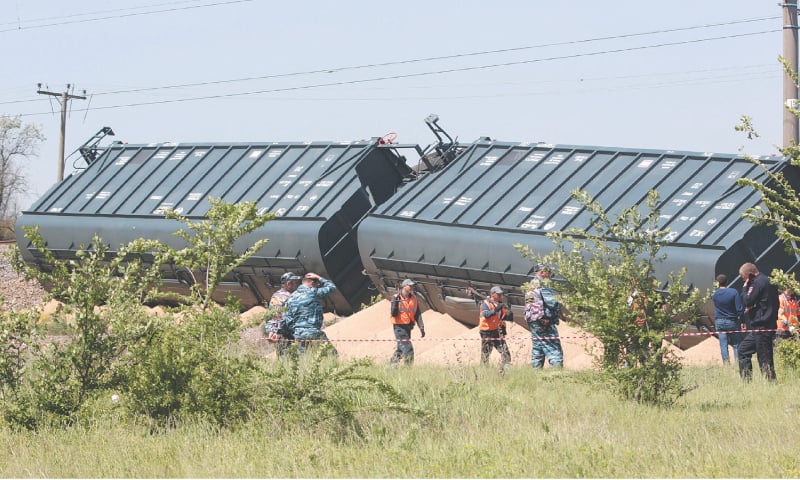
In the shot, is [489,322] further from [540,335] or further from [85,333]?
[85,333]

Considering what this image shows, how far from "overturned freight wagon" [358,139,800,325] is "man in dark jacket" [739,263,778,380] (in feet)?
11.6

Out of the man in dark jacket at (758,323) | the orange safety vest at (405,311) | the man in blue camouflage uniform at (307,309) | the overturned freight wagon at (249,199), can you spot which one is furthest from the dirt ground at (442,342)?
the man in dark jacket at (758,323)

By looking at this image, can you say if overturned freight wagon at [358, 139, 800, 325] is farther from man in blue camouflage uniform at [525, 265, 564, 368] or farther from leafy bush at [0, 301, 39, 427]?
leafy bush at [0, 301, 39, 427]

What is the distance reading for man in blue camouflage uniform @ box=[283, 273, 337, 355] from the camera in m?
15.3

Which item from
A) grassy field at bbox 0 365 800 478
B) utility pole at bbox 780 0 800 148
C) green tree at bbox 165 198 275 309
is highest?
utility pole at bbox 780 0 800 148

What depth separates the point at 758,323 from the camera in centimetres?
1363

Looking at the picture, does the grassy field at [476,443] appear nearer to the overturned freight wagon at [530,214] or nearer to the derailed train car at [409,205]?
the overturned freight wagon at [530,214]

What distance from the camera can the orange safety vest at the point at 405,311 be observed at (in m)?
16.5

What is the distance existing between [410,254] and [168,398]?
10844mm

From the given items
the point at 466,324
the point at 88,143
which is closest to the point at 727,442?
the point at 466,324

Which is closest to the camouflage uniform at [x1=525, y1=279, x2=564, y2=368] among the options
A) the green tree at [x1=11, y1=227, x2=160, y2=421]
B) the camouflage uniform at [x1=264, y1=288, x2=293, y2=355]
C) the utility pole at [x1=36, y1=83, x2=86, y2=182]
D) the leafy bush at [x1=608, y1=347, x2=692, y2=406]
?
the camouflage uniform at [x1=264, y1=288, x2=293, y2=355]

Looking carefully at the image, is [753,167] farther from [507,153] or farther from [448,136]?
[448,136]

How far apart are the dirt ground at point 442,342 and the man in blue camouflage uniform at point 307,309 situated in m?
0.92

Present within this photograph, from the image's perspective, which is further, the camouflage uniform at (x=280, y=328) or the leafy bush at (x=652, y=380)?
the camouflage uniform at (x=280, y=328)
